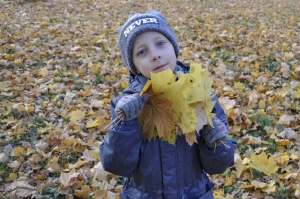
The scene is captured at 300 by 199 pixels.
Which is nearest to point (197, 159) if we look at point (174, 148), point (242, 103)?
point (174, 148)

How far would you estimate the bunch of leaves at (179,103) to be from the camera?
1545 mm

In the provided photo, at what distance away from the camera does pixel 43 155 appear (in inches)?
128

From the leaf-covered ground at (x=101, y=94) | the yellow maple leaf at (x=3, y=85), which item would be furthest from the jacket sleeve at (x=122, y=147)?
the yellow maple leaf at (x=3, y=85)

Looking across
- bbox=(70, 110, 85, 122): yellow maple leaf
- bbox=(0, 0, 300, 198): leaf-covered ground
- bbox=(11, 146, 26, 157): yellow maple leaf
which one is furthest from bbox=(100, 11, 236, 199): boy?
bbox=(70, 110, 85, 122): yellow maple leaf

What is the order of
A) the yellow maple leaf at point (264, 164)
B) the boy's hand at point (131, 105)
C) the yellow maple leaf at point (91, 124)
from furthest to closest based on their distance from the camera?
the yellow maple leaf at point (91, 124) → the yellow maple leaf at point (264, 164) → the boy's hand at point (131, 105)

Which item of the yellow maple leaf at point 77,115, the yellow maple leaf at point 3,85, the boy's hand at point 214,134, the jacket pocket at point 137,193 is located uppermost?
the boy's hand at point 214,134

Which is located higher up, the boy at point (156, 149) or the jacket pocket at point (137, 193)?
the boy at point (156, 149)

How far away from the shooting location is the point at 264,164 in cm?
296

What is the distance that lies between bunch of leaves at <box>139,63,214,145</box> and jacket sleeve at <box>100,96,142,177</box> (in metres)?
0.11

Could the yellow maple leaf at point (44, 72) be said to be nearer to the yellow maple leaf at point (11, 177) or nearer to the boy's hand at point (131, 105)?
the yellow maple leaf at point (11, 177)

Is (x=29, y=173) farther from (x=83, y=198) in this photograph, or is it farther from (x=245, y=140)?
(x=245, y=140)

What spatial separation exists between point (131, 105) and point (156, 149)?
0.43m

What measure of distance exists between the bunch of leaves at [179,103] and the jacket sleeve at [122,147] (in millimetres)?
106

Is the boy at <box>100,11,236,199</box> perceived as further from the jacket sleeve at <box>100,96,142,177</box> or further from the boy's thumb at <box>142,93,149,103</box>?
the boy's thumb at <box>142,93,149,103</box>
